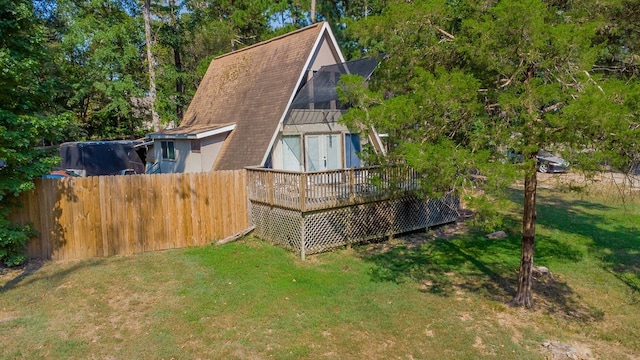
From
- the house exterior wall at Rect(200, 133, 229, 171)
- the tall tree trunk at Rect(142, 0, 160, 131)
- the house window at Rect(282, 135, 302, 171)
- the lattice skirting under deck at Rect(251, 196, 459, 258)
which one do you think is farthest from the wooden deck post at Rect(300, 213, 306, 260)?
the tall tree trunk at Rect(142, 0, 160, 131)

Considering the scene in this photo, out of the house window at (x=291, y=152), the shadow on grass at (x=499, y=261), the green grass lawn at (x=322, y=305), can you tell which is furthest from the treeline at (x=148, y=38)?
the shadow on grass at (x=499, y=261)

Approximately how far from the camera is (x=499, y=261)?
31.5 feet

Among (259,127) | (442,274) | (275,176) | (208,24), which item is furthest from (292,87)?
(208,24)

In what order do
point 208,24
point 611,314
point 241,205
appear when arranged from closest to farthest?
point 611,314, point 241,205, point 208,24

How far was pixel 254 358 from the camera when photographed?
5.39 metres

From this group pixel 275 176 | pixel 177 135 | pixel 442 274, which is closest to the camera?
pixel 442 274

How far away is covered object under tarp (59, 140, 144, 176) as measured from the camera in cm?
2125

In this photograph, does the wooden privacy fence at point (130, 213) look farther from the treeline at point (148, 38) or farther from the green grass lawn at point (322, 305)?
the treeline at point (148, 38)

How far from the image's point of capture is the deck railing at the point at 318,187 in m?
9.84

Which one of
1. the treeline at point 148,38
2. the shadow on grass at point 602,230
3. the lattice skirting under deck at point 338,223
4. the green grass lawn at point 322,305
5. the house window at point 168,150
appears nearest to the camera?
the green grass lawn at point 322,305

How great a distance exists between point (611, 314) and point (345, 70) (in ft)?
32.6

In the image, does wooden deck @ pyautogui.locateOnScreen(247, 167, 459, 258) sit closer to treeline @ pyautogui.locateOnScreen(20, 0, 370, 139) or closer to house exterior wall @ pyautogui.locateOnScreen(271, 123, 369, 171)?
house exterior wall @ pyautogui.locateOnScreen(271, 123, 369, 171)

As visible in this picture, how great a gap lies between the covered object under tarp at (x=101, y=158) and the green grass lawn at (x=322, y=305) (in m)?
13.9

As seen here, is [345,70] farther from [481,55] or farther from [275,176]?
[481,55]
